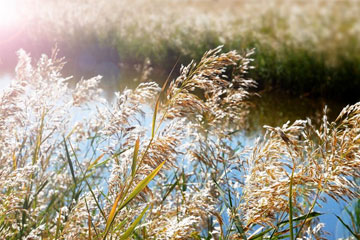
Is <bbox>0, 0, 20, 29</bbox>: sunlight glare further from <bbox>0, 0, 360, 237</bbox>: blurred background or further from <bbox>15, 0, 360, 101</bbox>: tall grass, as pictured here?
<bbox>15, 0, 360, 101</bbox>: tall grass

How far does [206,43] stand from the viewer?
936cm

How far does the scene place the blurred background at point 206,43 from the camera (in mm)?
7883

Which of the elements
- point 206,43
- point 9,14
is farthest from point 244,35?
point 9,14

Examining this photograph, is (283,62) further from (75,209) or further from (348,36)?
(75,209)

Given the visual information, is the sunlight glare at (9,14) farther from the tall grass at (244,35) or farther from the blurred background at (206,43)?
the tall grass at (244,35)

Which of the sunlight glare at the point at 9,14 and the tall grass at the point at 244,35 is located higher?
the sunlight glare at the point at 9,14

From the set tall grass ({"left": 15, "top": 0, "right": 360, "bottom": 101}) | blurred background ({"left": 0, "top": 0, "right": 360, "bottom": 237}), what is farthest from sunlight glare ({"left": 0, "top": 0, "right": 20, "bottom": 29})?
tall grass ({"left": 15, "top": 0, "right": 360, "bottom": 101})

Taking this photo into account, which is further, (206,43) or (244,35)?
(244,35)

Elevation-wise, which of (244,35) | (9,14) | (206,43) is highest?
(9,14)

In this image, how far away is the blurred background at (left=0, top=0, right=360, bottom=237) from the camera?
7883mm

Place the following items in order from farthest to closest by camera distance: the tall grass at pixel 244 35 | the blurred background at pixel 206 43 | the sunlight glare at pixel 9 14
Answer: the sunlight glare at pixel 9 14 → the tall grass at pixel 244 35 → the blurred background at pixel 206 43

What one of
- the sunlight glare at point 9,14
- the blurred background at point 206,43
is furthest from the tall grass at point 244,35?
the sunlight glare at point 9,14

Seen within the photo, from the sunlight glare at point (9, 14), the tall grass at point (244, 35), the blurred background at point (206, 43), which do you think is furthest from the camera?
the sunlight glare at point (9, 14)

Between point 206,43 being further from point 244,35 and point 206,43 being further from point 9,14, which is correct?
point 9,14
